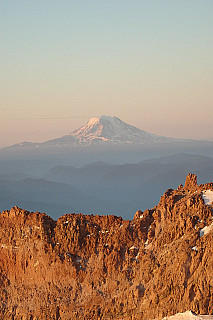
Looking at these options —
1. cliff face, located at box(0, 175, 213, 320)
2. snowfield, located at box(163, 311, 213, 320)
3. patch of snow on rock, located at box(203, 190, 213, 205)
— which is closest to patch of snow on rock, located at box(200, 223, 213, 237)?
cliff face, located at box(0, 175, 213, 320)

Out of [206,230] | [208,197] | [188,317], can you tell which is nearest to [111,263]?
[206,230]

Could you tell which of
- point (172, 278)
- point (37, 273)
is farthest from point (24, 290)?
point (172, 278)

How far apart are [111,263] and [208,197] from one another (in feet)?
51.5

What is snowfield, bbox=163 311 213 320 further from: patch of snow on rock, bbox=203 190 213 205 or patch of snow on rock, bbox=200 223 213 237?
patch of snow on rock, bbox=203 190 213 205

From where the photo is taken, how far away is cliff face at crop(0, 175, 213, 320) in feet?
153

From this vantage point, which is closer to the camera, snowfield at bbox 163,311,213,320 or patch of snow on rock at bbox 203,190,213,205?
snowfield at bbox 163,311,213,320

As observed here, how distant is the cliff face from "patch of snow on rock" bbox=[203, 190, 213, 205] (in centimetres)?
73

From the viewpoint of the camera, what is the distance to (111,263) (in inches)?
2152

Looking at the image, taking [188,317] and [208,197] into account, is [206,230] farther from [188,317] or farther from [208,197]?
[188,317]

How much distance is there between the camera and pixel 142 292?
49656mm

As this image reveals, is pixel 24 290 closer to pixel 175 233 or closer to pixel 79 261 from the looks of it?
pixel 79 261

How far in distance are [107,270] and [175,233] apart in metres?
10.5

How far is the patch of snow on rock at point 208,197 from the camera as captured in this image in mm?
53612

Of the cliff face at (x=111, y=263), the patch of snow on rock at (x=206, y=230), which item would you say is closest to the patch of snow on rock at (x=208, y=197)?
the cliff face at (x=111, y=263)
